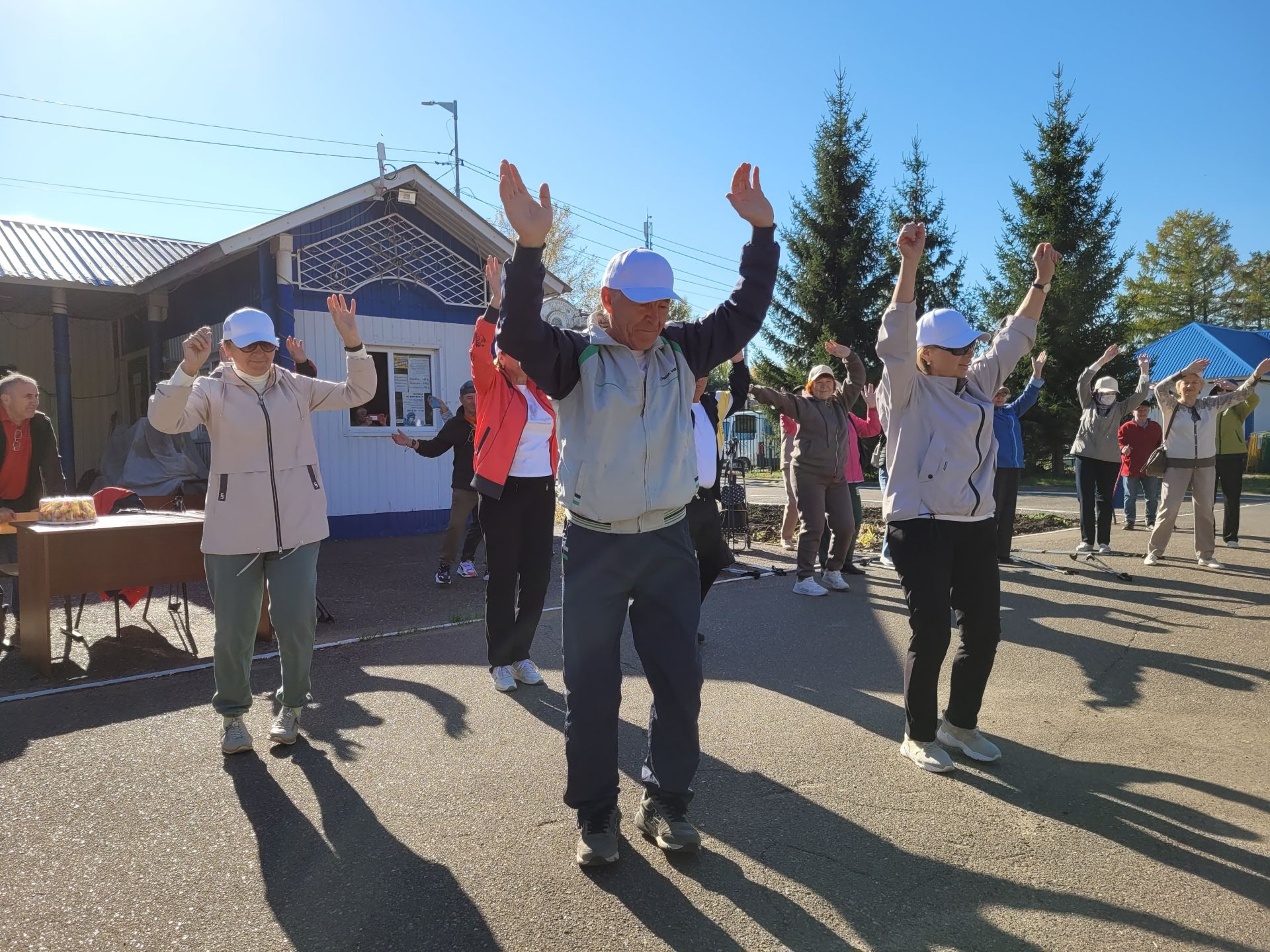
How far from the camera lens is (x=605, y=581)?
10.1 ft

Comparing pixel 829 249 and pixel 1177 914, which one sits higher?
pixel 829 249

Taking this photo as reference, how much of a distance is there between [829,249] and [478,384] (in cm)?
2467

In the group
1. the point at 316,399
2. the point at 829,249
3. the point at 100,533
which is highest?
the point at 829,249

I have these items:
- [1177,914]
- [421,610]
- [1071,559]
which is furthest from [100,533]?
[1071,559]

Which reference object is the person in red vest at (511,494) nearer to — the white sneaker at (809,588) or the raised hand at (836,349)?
the raised hand at (836,349)

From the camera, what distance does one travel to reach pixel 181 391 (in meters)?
3.86

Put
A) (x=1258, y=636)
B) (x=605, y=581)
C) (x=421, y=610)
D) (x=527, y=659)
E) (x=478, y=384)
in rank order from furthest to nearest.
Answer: (x=421, y=610), (x=1258, y=636), (x=527, y=659), (x=478, y=384), (x=605, y=581)

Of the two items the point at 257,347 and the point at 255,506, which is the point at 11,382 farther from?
the point at 255,506

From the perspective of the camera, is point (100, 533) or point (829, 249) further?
point (829, 249)

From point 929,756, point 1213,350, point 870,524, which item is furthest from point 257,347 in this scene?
point 1213,350

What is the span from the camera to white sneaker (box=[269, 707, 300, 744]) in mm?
4285

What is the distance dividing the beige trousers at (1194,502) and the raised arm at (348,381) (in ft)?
27.8

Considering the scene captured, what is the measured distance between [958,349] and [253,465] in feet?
10.7

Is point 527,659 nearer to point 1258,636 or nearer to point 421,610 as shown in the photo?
point 421,610
